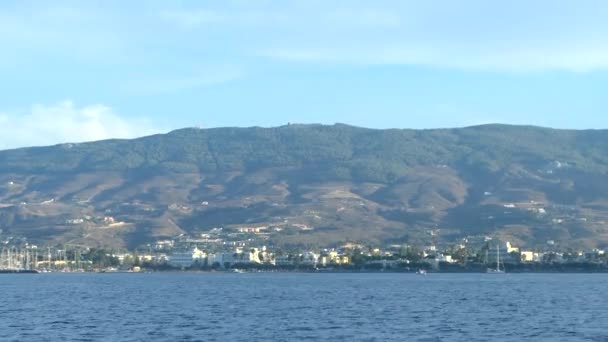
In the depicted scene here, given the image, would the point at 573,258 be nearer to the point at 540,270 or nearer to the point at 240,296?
the point at 540,270

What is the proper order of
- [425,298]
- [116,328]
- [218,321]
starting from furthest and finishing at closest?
[425,298], [218,321], [116,328]

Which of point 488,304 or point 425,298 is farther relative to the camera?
point 425,298

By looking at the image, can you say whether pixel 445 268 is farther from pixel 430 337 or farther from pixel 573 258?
pixel 430 337

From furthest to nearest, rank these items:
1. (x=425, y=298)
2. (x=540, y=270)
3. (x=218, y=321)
Answer: (x=540, y=270) → (x=425, y=298) → (x=218, y=321)

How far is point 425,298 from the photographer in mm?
91812

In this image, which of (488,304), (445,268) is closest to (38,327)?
(488,304)

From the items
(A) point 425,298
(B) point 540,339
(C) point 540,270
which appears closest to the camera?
(B) point 540,339

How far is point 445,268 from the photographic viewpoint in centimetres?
18838

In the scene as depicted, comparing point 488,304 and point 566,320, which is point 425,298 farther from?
point 566,320

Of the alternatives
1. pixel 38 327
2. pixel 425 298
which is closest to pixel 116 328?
pixel 38 327

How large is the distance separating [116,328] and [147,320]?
5.54 meters

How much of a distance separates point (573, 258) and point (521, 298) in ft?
324

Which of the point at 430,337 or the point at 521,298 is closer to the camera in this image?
the point at 430,337

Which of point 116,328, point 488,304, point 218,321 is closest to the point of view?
point 116,328
